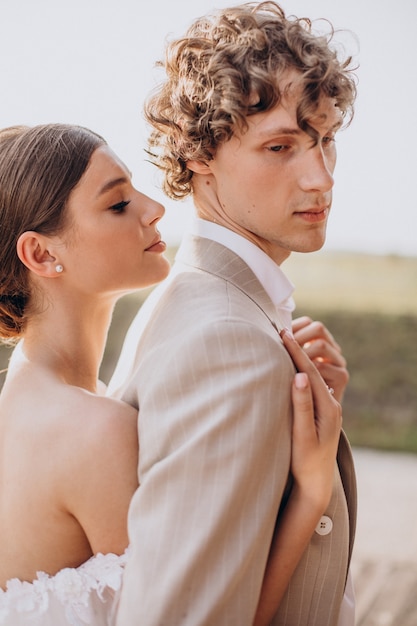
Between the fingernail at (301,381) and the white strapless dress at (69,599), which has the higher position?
the fingernail at (301,381)

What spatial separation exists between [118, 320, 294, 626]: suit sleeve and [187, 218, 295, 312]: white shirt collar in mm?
368

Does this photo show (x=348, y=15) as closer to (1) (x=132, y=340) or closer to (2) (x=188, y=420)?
(1) (x=132, y=340)

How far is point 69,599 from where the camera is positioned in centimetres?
197

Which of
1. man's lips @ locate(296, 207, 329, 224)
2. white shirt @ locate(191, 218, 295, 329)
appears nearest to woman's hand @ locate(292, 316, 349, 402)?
white shirt @ locate(191, 218, 295, 329)

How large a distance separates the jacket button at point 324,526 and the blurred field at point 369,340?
22.6 feet

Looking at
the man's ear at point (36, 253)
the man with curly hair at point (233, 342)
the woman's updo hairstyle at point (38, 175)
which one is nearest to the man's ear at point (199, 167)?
the man with curly hair at point (233, 342)

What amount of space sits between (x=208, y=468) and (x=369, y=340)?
7.57m

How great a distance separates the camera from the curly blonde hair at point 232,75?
81.4 inches

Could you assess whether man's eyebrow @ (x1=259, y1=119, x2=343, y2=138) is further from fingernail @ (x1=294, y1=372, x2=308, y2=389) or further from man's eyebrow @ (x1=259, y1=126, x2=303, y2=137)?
fingernail @ (x1=294, y1=372, x2=308, y2=389)

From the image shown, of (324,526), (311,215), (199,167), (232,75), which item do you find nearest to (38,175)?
(199,167)

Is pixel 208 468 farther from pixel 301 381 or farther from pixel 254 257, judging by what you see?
pixel 254 257

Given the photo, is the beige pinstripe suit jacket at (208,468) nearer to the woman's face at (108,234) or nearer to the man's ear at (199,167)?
the woman's face at (108,234)

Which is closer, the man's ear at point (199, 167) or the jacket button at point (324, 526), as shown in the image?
the jacket button at point (324, 526)

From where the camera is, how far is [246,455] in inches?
65.9
